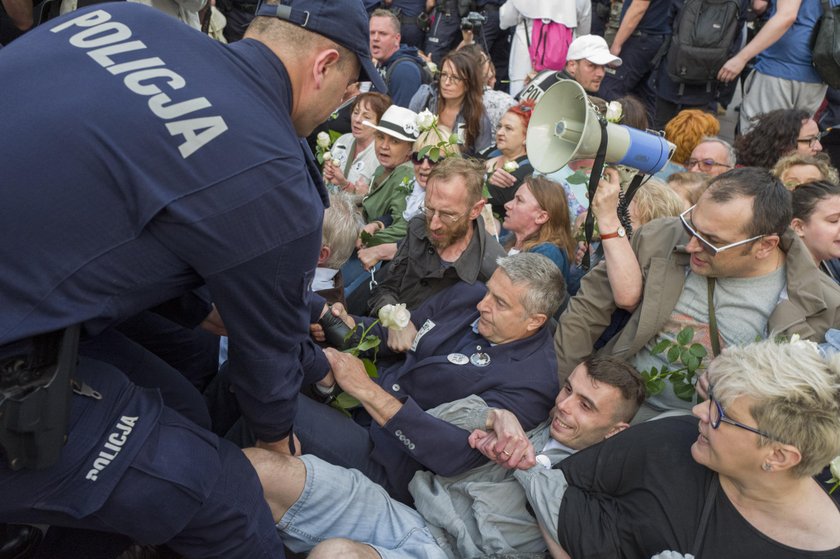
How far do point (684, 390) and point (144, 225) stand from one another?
2.23m

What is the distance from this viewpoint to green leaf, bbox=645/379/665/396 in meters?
3.11

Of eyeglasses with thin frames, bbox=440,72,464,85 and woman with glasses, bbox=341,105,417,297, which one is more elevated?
eyeglasses with thin frames, bbox=440,72,464,85

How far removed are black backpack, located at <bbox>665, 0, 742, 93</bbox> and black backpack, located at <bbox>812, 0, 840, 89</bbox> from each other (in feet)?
2.03

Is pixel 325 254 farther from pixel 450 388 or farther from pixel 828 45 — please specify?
pixel 828 45

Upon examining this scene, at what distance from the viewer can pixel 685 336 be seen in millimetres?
3043

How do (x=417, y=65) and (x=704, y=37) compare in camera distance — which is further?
(x=417, y=65)

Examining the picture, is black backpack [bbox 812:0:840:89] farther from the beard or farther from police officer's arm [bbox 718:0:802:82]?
the beard

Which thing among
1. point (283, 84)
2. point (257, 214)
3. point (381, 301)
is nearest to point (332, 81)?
point (283, 84)

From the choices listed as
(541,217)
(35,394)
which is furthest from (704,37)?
(35,394)

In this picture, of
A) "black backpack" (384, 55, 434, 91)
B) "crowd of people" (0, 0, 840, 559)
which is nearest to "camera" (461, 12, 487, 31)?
"black backpack" (384, 55, 434, 91)

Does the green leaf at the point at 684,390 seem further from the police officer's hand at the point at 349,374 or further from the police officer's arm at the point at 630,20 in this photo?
the police officer's arm at the point at 630,20

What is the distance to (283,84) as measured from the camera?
78.2 inches

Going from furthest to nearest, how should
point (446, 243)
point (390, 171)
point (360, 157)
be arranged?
point (360, 157) < point (390, 171) < point (446, 243)

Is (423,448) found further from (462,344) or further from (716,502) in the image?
(716,502)
